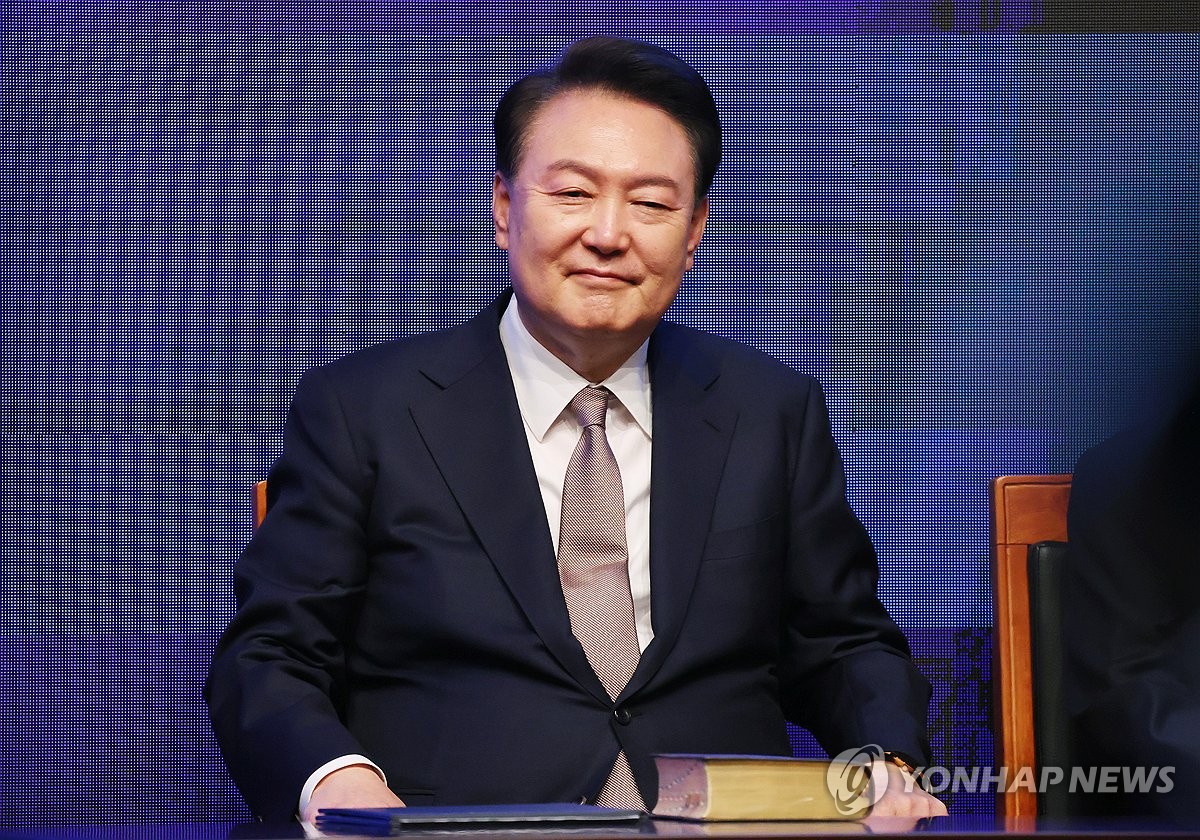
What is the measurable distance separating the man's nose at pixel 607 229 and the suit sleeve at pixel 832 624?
36 cm

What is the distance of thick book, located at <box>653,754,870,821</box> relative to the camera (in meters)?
1.04

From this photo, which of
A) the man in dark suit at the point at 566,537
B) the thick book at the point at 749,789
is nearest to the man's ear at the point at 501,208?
the man in dark suit at the point at 566,537

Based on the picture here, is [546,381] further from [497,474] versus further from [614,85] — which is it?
[614,85]

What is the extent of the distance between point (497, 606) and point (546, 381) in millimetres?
310

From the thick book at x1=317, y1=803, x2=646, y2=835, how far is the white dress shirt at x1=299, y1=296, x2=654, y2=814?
75cm

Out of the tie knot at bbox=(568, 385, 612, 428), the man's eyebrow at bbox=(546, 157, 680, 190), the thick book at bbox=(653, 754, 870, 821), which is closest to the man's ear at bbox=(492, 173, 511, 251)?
the man's eyebrow at bbox=(546, 157, 680, 190)

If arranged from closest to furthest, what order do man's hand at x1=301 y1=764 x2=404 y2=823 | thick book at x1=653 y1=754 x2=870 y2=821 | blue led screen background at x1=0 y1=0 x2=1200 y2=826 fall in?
thick book at x1=653 y1=754 x2=870 y2=821
man's hand at x1=301 y1=764 x2=404 y2=823
blue led screen background at x1=0 y1=0 x2=1200 y2=826

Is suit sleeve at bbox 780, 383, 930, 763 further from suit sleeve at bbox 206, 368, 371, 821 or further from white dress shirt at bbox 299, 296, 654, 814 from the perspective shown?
suit sleeve at bbox 206, 368, 371, 821

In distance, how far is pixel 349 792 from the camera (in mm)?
1455

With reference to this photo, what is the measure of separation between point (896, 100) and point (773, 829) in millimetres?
1779

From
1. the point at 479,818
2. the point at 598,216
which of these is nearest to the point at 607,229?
the point at 598,216

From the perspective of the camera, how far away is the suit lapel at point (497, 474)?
168 centimetres

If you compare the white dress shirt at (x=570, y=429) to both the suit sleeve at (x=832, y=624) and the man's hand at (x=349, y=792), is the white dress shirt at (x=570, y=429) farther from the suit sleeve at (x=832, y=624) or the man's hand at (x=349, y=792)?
the man's hand at (x=349, y=792)

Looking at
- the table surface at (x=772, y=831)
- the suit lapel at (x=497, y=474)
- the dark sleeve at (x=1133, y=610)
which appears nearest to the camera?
the table surface at (x=772, y=831)
